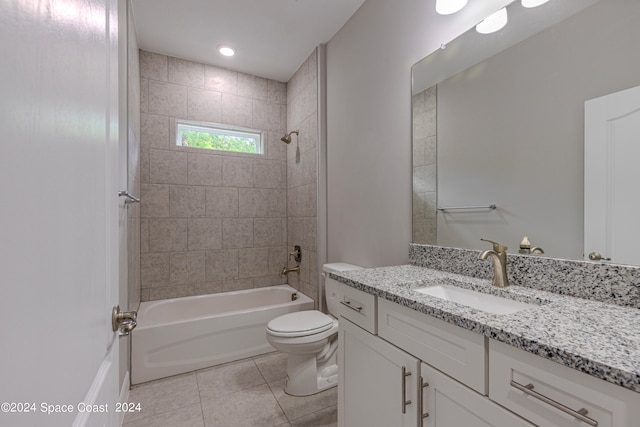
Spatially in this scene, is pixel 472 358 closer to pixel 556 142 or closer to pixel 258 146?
pixel 556 142

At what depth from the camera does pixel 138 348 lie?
208cm

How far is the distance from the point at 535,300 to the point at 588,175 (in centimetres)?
48

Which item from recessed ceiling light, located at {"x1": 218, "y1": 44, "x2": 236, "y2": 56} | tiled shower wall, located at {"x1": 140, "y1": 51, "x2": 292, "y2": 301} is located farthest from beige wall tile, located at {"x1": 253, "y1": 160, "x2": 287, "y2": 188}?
recessed ceiling light, located at {"x1": 218, "y1": 44, "x2": 236, "y2": 56}

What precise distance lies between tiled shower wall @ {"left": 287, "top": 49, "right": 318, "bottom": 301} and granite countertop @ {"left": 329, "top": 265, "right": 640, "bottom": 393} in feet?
5.47

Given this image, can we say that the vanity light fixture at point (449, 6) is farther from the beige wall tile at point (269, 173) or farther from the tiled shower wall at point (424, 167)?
the beige wall tile at point (269, 173)

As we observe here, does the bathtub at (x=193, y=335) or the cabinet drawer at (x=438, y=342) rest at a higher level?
the cabinet drawer at (x=438, y=342)

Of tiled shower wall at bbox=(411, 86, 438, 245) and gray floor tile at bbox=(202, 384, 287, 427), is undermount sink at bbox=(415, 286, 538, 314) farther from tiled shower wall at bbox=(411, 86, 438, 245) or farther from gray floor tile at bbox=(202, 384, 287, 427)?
gray floor tile at bbox=(202, 384, 287, 427)

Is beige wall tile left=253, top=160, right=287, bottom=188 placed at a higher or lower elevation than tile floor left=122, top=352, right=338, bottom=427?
higher

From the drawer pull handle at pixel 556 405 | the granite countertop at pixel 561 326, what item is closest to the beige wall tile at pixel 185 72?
the granite countertop at pixel 561 326

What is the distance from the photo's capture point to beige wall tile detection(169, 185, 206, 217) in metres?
2.78

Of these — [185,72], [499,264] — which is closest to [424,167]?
[499,264]

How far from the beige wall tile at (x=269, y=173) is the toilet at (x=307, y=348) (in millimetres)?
1593

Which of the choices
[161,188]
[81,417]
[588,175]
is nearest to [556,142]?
[588,175]

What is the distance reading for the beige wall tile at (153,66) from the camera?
266 cm
